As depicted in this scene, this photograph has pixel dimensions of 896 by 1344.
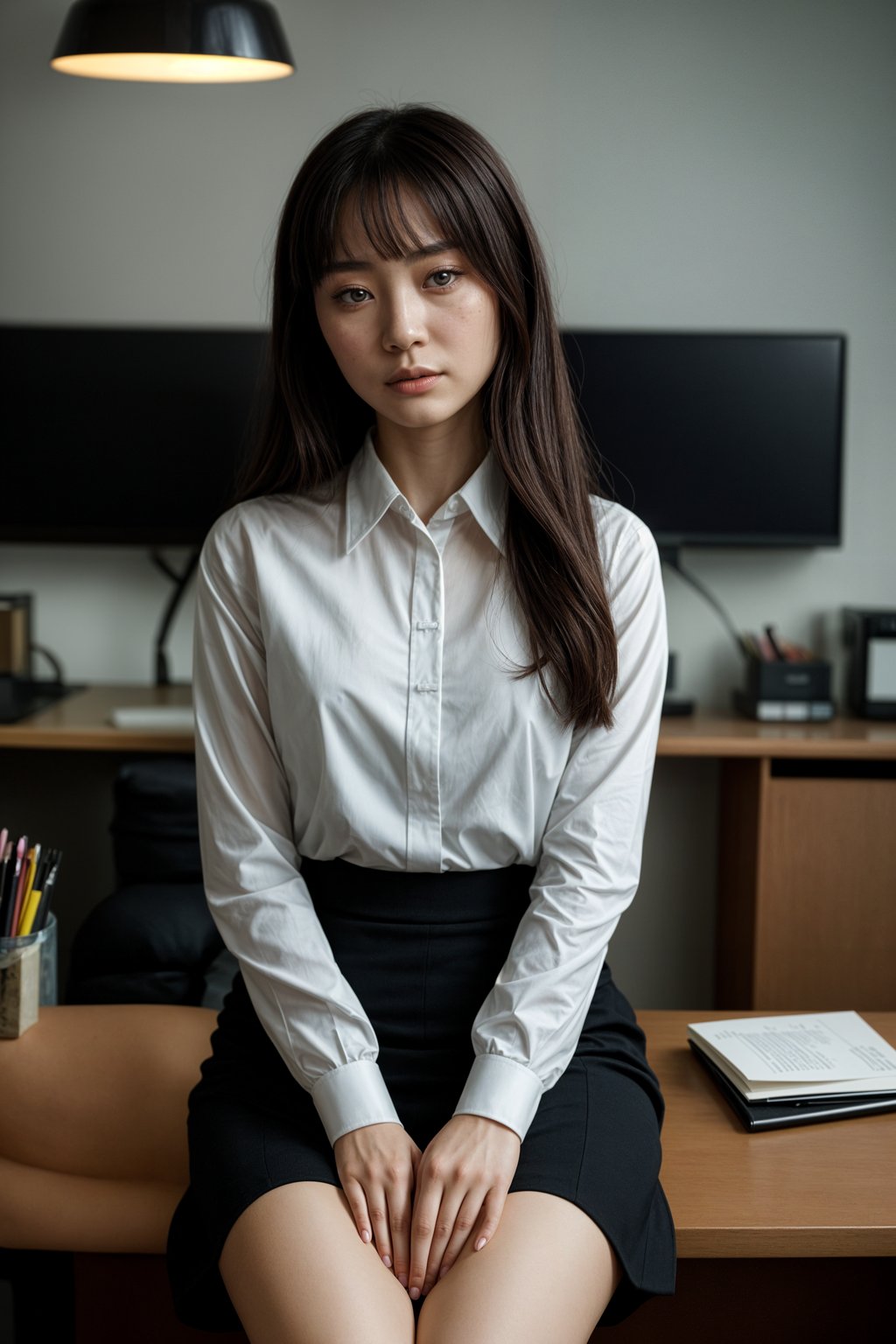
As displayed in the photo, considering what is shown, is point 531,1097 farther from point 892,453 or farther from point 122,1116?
point 892,453

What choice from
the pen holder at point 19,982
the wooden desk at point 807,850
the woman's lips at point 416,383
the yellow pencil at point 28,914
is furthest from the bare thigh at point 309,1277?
the wooden desk at point 807,850

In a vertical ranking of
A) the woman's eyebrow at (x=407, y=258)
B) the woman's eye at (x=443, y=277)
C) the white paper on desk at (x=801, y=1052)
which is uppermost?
the woman's eyebrow at (x=407, y=258)

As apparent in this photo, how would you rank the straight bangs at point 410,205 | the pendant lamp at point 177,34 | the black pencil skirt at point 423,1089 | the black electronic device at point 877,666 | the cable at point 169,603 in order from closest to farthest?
the black pencil skirt at point 423,1089, the straight bangs at point 410,205, the pendant lamp at point 177,34, the black electronic device at point 877,666, the cable at point 169,603

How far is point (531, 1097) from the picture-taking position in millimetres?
1242

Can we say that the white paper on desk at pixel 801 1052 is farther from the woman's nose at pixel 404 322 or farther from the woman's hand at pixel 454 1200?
the woman's nose at pixel 404 322

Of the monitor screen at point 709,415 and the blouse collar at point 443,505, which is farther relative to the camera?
the monitor screen at point 709,415

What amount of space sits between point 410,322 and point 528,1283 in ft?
2.81

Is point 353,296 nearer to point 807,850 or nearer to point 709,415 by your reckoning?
point 709,415

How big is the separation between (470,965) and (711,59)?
7.25 ft

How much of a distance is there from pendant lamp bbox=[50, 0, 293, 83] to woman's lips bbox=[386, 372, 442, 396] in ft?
3.95

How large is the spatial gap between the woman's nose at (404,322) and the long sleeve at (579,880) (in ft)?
1.01

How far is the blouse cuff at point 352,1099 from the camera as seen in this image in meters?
1.22

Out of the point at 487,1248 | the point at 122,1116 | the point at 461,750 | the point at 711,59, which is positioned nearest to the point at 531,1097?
the point at 487,1248

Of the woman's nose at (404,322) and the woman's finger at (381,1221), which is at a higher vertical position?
Answer: the woman's nose at (404,322)
